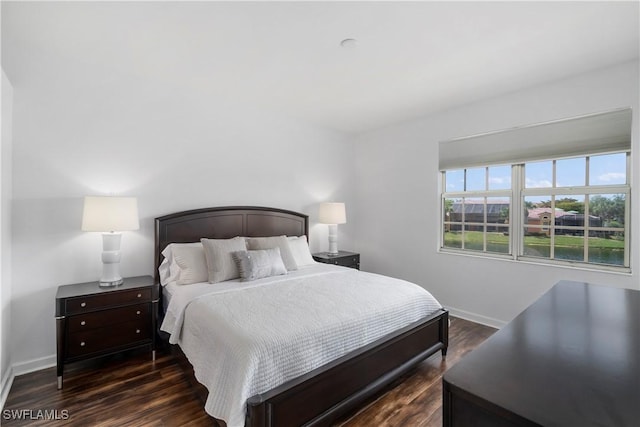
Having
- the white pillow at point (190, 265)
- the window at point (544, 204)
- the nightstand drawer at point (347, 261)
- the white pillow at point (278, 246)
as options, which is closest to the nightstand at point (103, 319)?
the white pillow at point (190, 265)

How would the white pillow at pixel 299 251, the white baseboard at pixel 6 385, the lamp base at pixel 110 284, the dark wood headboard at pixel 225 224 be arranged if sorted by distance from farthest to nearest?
1. the white pillow at pixel 299 251
2. the dark wood headboard at pixel 225 224
3. the lamp base at pixel 110 284
4. the white baseboard at pixel 6 385

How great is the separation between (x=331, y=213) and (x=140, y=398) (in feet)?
9.57

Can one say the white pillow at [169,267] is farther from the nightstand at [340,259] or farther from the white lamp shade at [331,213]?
the white lamp shade at [331,213]

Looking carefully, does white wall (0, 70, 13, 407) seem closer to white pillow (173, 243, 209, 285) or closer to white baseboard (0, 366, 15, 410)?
white baseboard (0, 366, 15, 410)

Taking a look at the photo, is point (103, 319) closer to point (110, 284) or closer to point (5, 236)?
point (110, 284)

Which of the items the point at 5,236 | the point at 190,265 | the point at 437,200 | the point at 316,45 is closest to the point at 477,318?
the point at 437,200

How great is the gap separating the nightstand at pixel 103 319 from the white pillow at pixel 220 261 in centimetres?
50

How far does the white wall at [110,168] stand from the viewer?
8.16ft

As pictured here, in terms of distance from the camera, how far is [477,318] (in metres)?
3.59

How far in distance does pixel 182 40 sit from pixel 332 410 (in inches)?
111

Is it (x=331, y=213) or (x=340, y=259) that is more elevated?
(x=331, y=213)

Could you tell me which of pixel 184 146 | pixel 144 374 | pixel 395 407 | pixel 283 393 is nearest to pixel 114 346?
pixel 144 374

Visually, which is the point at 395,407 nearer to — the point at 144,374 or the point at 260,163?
the point at 144,374

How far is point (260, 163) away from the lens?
12.9 ft
